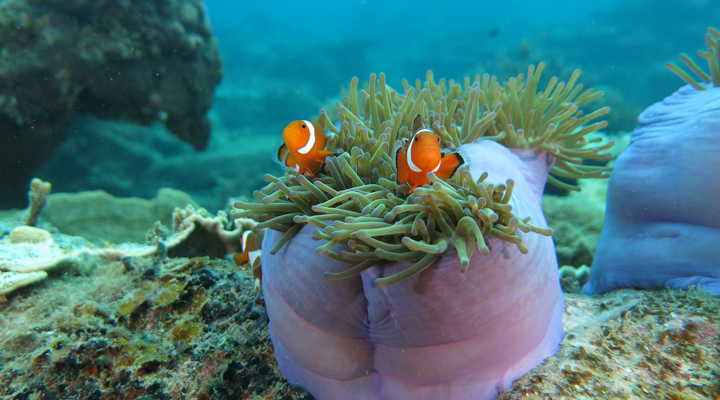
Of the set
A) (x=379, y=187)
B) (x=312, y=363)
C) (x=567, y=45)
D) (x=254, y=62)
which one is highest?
(x=254, y=62)

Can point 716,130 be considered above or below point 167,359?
above

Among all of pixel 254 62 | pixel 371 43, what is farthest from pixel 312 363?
pixel 371 43

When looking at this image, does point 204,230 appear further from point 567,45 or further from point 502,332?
point 567,45

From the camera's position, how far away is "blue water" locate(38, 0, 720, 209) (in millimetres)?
7789

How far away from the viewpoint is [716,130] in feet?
5.16

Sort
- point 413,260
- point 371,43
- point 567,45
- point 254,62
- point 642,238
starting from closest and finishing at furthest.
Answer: point 413,260 < point 642,238 < point 567,45 < point 254,62 < point 371,43

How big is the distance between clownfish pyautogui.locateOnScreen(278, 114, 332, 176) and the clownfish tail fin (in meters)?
0.47

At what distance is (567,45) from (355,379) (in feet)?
67.0

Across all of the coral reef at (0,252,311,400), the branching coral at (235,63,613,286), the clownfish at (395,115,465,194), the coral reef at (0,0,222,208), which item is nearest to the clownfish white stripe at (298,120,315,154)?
the branching coral at (235,63,613,286)

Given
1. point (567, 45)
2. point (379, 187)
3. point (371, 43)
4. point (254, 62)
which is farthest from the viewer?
point (371, 43)

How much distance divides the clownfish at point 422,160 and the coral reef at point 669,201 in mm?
1136

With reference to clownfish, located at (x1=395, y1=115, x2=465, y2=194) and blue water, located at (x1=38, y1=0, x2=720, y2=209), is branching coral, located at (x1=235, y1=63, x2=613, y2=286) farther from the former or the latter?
blue water, located at (x1=38, y1=0, x2=720, y2=209)

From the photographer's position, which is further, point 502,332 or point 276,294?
point 276,294

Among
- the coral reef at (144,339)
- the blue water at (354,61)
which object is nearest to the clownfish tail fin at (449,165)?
the coral reef at (144,339)
